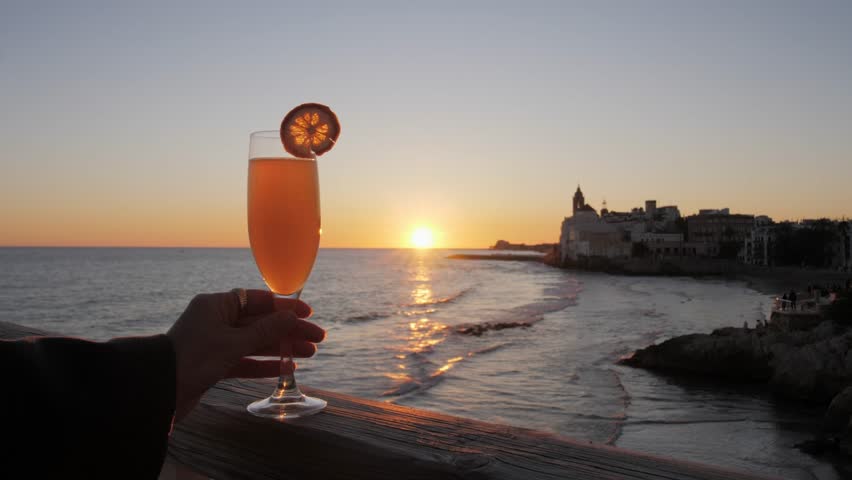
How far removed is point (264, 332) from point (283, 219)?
496mm

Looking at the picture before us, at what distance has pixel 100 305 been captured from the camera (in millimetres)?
27922

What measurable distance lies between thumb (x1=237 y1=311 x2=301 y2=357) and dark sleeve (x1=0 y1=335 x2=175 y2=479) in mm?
260

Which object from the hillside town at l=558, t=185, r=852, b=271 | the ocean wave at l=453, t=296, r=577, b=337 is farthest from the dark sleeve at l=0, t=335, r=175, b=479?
the hillside town at l=558, t=185, r=852, b=271

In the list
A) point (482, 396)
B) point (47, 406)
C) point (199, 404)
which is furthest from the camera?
point (482, 396)

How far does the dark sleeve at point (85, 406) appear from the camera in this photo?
24.5 inches

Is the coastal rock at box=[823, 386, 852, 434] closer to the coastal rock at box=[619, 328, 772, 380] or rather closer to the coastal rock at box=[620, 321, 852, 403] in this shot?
the coastal rock at box=[620, 321, 852, 403]

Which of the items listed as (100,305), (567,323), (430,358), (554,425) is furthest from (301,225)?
(100,305)

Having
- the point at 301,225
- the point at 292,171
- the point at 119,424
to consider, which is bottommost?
the point at 119,424

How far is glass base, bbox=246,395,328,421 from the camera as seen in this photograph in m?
1.14

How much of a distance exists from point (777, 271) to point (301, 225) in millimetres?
65933

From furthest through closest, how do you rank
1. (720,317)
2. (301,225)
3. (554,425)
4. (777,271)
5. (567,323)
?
(777,271)
(720,317)
(567,323)
(554,425)
(301,225)

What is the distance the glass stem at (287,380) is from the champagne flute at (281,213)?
0.47ft

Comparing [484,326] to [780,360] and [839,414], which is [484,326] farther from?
[839,414]

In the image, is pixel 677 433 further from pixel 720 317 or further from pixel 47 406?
pixel 720 317
